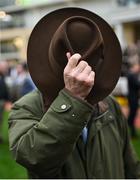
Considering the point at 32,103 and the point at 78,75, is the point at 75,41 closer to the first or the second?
the point at 78,75

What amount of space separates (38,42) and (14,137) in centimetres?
39

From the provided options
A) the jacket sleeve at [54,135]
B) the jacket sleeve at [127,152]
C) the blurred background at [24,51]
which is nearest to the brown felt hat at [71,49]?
the jacket sleeve at [54,135]

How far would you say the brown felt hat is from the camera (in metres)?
1.90

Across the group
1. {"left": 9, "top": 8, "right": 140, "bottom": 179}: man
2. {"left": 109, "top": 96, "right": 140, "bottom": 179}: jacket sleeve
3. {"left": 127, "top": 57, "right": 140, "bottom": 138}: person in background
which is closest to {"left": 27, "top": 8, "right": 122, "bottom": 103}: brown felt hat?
{"left": 9, "top": 8, "right": 140, "bottom": 179}: man

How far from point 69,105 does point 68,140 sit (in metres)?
0.13

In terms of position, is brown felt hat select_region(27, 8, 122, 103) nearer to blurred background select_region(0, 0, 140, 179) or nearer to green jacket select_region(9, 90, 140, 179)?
green jacket select_region(9, 90, 140, 179)

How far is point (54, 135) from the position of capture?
182 centimetres

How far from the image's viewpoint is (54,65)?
1.92 m

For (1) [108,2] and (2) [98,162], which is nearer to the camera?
(2) [98,162]

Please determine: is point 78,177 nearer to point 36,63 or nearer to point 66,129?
point 66,129

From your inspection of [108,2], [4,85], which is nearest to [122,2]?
[108,2]

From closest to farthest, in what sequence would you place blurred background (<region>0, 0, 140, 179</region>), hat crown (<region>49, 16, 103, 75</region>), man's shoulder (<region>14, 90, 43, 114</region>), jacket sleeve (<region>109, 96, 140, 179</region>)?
hat crown (<region>49, 16, 103, 75</region>) → man's shoulder (<region>14, 90, 43, 114</region>) → jacket sleeve (<region>109, 96, 140, 179</region>) → blurred background (<region>0, 0, 140, 179</region>)

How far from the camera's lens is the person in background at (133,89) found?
9791 mm

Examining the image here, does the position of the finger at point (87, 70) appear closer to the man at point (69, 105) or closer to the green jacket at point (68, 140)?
the man at point (69, 105)
